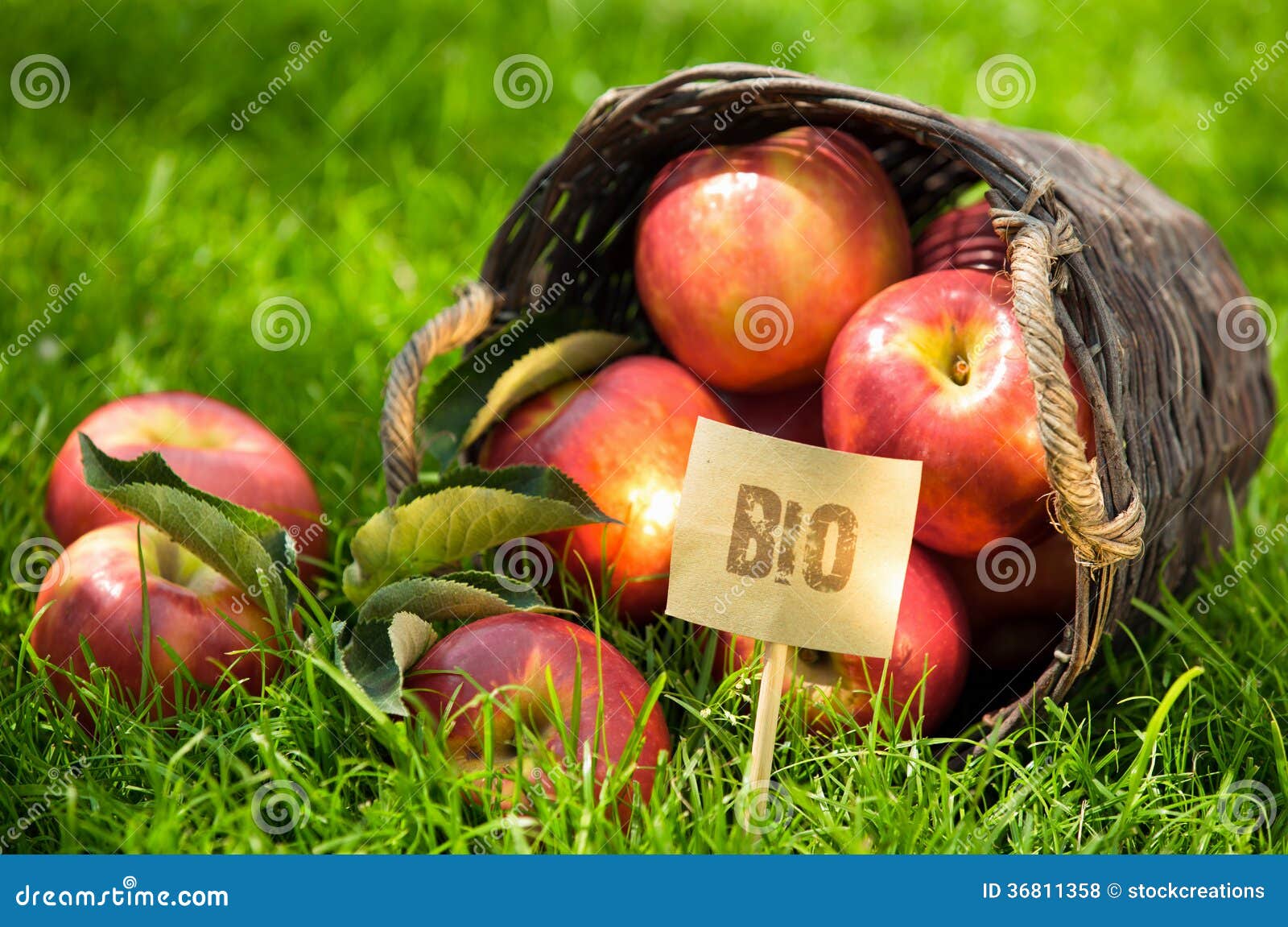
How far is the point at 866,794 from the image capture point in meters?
1.26

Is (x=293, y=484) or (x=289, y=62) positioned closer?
(x=293, y=484)

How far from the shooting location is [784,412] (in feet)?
5.45

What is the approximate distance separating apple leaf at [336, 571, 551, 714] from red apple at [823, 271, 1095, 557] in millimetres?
451

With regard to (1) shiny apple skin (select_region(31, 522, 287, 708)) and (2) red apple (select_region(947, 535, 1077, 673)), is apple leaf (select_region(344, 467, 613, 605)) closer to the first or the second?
(1) shiny apple skin (select_region(31, 522, 287, 708))

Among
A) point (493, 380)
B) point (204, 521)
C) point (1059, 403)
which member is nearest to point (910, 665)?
point (1059, 403)

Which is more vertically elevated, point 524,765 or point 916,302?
point 916,302

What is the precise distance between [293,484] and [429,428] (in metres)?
0.23

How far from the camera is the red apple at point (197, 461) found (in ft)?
5.39

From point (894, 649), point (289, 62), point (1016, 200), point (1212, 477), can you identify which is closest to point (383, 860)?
point (894, 649)

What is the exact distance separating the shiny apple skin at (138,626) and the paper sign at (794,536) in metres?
0.52

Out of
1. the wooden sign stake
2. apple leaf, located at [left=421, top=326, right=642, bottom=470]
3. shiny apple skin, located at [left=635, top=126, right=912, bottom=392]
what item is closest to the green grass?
the wooden sign stake

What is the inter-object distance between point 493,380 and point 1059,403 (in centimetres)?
77

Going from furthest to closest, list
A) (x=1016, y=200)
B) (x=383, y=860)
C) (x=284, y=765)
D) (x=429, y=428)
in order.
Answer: (x=429, y=428) < (x=1016, y=200) < (x=284, y=765) < (x=383, y=860)

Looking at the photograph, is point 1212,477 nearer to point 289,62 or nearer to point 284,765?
point 284,765
